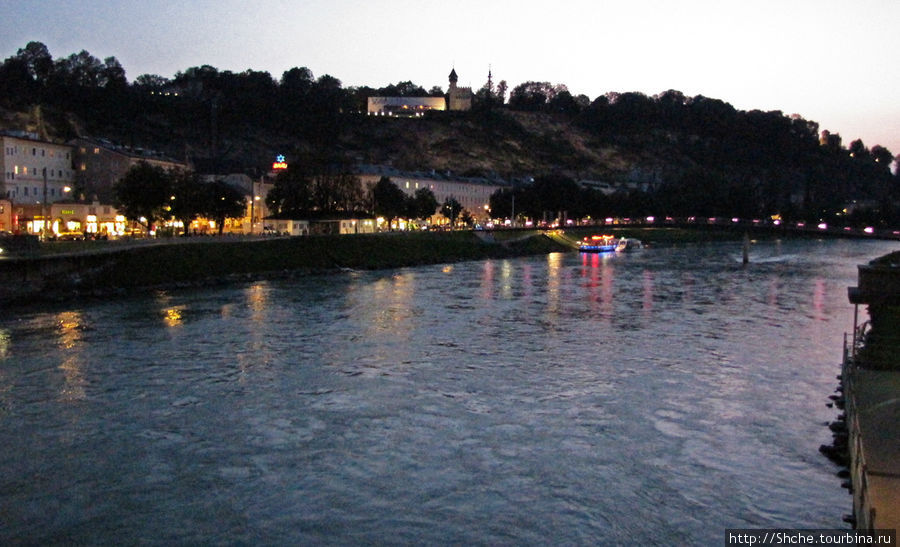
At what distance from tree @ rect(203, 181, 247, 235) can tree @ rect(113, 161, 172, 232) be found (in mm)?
4721

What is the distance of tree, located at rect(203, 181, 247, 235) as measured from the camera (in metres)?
68.5

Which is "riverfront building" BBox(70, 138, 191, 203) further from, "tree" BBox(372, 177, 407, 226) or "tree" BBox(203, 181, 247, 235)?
"tree" BBox(372, 177, 407, 226)

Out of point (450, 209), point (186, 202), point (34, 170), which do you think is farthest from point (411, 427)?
point (450, 209)

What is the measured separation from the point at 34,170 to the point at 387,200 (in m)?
37.4

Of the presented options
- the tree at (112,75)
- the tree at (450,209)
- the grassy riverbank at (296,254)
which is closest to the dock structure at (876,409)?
the grassy riverbank at (296,254)

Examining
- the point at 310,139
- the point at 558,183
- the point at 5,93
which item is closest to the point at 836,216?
the point at 558,183

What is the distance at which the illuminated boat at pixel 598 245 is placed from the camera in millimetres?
87375

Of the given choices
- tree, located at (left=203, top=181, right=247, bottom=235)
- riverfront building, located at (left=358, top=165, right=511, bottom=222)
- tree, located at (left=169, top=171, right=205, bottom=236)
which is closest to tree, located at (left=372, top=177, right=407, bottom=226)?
riverfront building, located at (left=358, top=165, right=511, bottom=222)

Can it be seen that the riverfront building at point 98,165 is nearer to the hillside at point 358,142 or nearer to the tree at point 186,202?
the tree at point 186,202

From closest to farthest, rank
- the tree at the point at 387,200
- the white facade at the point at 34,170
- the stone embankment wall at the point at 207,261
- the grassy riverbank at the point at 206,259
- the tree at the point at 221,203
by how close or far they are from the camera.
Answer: the stone embankment wall at the point at 207,261 → the grassy riverbank at the point at 206,259 → the tree at the point at 221,203 → the white facade at the point at 34,170 → the tree at the point at 387,200

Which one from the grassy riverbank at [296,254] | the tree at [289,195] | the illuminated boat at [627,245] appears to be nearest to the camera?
the grassy riverbank at [296,254]

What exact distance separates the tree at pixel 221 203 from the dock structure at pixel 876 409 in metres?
56.2

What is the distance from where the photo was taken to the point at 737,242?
120 m

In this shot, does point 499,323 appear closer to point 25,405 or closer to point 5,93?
point 25,405
